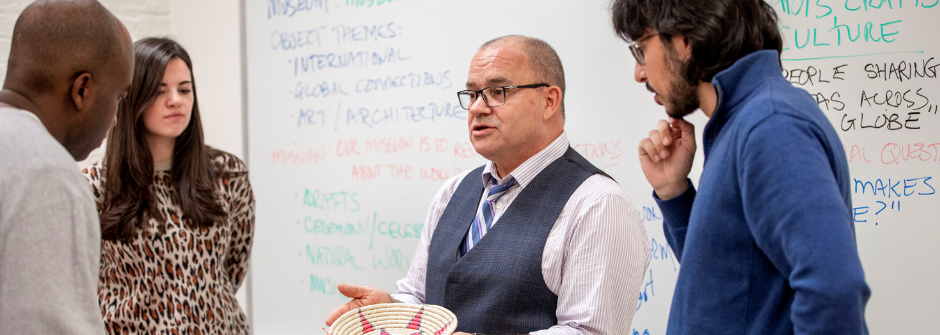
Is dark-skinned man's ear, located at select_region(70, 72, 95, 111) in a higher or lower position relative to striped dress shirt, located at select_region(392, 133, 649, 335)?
higher

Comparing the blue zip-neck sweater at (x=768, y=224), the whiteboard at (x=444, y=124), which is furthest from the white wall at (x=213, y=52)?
the blue zip-neck sweater at (x=768, y=224)

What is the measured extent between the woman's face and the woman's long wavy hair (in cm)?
2

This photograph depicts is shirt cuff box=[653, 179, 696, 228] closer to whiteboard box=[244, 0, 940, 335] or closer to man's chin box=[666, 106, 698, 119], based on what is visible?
man's chin box=[666, 106, 698, 119]

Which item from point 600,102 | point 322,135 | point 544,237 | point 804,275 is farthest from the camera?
point 322,135

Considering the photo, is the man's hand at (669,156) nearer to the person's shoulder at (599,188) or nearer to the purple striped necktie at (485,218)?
the person's shoulder at (599,188)

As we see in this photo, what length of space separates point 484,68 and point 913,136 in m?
1.07

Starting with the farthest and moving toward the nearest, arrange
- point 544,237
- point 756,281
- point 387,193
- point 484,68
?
point 387,193 < point 484,68 < point 544,237 < point 756,281

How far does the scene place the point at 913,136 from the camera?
5.07ft

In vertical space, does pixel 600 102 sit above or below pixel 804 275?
above

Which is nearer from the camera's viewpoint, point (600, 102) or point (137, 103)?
point (137, 103)

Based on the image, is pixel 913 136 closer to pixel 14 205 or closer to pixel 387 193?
pixel 387 193

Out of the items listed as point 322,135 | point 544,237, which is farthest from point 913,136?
point 322,135

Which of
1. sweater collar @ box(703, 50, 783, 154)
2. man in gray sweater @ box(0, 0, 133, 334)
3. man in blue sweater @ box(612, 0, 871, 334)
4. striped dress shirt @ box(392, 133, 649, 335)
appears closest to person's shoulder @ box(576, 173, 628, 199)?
striped dress shirt @ box(392, 133, 649, 335)

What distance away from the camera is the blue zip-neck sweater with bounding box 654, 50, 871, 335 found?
0.75m
